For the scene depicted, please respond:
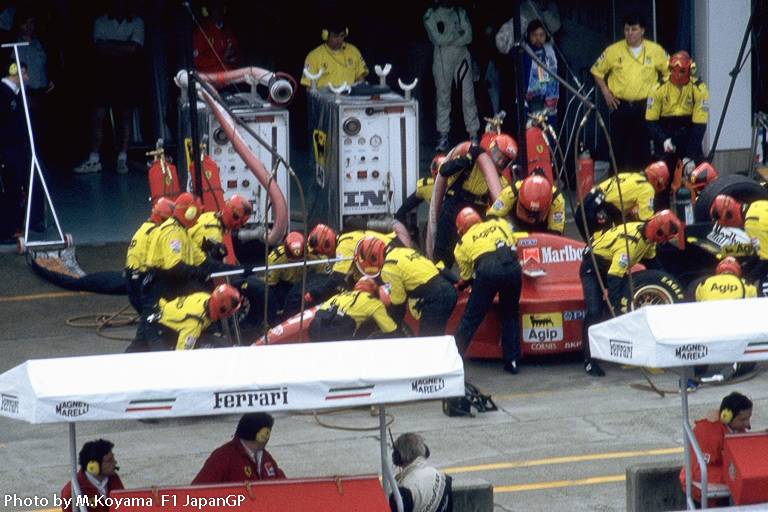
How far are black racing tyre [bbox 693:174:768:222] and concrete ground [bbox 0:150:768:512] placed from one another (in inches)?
85.7

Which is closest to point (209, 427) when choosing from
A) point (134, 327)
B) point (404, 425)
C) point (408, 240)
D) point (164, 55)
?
point (404, 425)

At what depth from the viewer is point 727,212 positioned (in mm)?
11930

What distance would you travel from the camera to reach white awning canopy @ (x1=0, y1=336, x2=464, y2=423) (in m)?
6.63

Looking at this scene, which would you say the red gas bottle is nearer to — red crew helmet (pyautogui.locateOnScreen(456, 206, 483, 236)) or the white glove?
red crew helmet (pyautogui.locateOnScreen(456, 206, 483, 236))

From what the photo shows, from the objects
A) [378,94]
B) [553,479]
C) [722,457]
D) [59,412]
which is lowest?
[553,479]

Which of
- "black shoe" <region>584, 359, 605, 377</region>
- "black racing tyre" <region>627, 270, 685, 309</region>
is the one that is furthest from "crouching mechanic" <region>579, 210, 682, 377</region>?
"black racing tyre" <region>627, 270, 685, 309</region>

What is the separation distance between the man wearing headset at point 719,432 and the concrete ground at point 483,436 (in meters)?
1.18

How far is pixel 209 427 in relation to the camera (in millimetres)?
11148

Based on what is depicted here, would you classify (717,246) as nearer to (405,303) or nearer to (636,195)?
(636,195)

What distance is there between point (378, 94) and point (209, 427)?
5543 millimetres

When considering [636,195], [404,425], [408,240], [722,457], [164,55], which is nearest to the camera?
[722,457]

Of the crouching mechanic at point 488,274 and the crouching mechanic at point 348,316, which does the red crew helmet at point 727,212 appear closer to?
the crouching mechanic at point 488,274

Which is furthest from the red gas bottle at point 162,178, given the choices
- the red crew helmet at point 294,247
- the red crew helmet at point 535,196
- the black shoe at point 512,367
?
the black shoe at point 512,367

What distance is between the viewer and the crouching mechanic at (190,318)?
11.0 m
